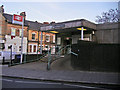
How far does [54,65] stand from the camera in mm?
12406

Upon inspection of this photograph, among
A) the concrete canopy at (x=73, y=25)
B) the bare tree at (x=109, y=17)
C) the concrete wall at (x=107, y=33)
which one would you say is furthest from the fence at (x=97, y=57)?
the bare tree at (x=109, y=17)

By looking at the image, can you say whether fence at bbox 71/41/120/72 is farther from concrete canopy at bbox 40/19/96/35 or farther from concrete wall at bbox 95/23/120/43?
concrete wall at bbox 95/23/120/43

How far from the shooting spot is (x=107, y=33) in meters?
15.9

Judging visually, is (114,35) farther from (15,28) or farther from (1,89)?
(15,28)

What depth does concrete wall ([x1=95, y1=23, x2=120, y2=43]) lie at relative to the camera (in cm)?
1534

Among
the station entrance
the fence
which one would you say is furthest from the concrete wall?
the fence

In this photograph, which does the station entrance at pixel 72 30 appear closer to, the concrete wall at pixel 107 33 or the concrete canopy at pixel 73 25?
the concrete canopy at pixel 73 25

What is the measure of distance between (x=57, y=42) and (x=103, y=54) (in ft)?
38.7

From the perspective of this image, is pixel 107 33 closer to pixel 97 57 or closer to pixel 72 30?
pixel 72 30

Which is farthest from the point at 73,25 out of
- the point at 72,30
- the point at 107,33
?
the point at 107,33

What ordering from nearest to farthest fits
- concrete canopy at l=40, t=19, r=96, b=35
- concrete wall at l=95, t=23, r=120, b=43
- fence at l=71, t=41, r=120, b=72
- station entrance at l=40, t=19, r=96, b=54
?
1. fence at l=71, t=41, r=120, b=72
2. concrete canopy at l=40, t=19, r=96, b=35
3. station entrance at l=40, t=19, r=96, b=54
4. concrete wall at l=95, t=23, r=120, b=43

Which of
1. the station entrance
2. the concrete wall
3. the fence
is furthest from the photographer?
the concrete wall

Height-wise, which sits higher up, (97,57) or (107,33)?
(107,33)

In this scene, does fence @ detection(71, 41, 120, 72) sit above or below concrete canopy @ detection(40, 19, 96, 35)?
below
